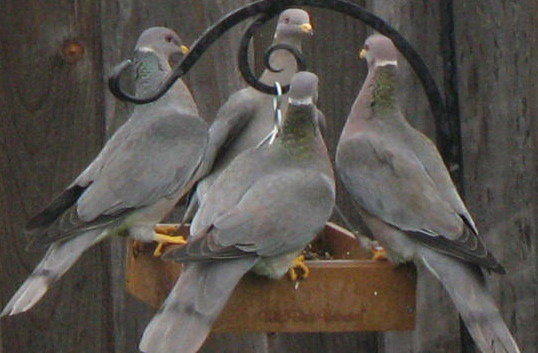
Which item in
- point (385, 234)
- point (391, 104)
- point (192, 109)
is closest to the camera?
point (385, 234)

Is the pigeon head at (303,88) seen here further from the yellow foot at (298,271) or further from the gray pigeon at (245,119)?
the gray pigeon at (245,119)

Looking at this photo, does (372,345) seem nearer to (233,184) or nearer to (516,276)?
(516,276)

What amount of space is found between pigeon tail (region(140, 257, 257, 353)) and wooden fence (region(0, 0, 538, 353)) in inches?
43.8

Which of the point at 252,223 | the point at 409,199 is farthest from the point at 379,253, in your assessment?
the point at 252,223

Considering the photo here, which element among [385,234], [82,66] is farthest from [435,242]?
[82,66]

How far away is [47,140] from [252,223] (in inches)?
52.0

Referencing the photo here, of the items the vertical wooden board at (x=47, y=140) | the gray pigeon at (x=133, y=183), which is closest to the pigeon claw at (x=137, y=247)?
the gray pigeon at (x=133, y=183)

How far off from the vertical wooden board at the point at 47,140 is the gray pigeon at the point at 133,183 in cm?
23

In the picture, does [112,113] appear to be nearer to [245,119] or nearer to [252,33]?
[245,119]

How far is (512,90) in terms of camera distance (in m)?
4.98

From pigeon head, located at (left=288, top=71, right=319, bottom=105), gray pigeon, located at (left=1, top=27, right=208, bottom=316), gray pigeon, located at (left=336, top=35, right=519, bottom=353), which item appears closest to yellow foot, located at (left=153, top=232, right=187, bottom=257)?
gray pigeon, located at (left=1, top=27, right=208, bottom=316)

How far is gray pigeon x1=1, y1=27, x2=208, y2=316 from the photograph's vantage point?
15.0ft

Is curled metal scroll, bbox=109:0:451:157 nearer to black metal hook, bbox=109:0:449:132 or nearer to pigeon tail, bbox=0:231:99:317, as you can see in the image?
black metal hook, bbox=109:0:449:132

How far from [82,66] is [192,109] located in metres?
0.41
